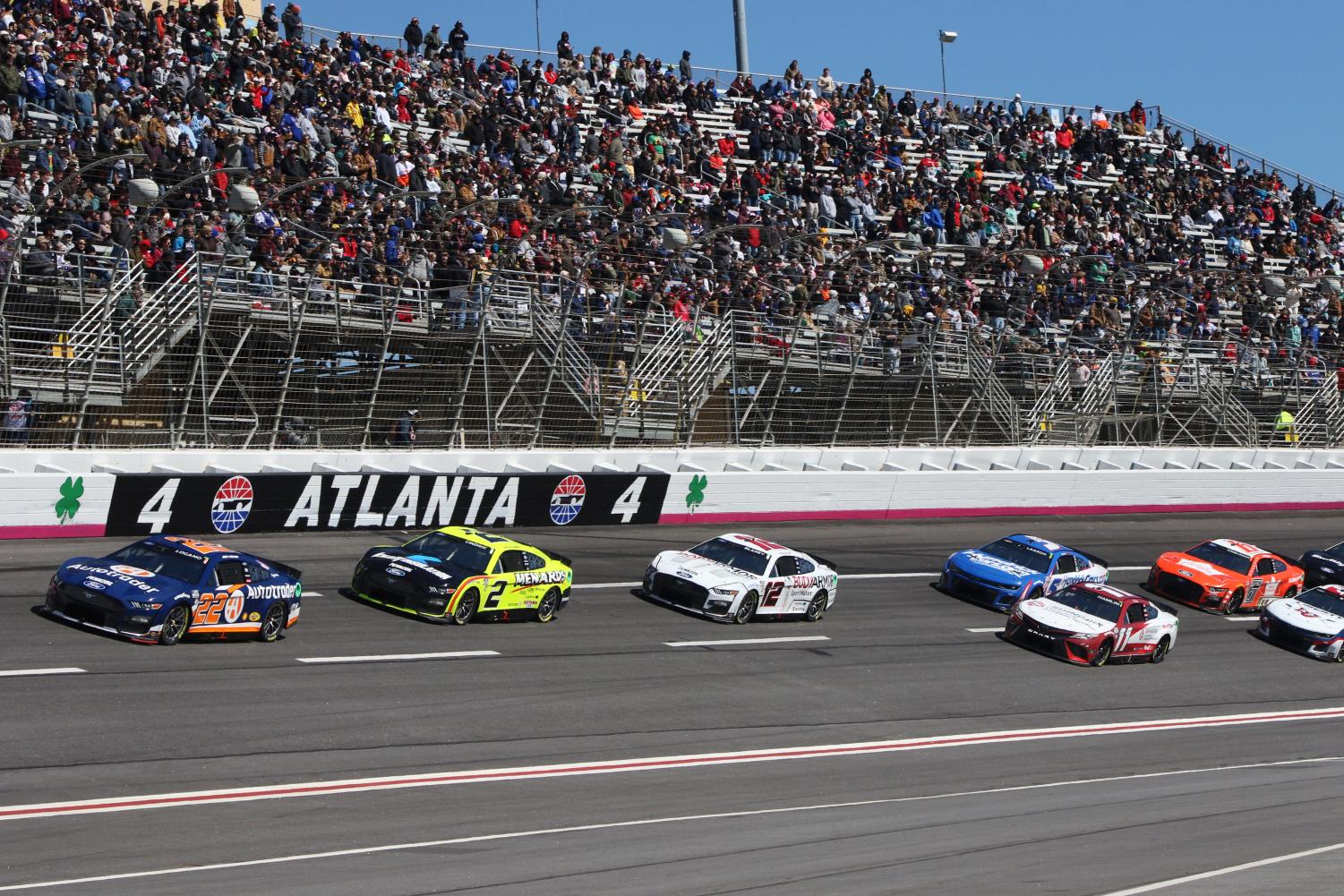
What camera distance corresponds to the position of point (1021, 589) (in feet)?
81.0

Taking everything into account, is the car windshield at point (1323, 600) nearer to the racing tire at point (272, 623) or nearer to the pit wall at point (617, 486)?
Answer: the pit wall at point (617, 486)

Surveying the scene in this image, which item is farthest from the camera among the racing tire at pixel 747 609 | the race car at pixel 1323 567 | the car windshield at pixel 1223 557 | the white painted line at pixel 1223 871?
the race car at pixel 1323 567

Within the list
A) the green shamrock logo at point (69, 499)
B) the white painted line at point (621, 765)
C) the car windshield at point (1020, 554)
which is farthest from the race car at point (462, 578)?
the car windshield at point (1020, 554)

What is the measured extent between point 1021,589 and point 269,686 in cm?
1217

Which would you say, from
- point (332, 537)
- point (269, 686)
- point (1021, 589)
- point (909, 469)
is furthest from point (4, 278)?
point (909, 469)

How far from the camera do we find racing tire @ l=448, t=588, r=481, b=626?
65.5 ft

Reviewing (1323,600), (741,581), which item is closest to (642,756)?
(741,581)

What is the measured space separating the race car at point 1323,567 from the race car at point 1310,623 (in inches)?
114

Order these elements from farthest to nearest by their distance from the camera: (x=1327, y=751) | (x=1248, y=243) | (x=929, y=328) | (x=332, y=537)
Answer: (x=1248, y=243) < (x=929, y=328) < (x=332, y=537) < (x=1327, y=751)

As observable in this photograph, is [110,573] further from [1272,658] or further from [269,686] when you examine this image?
[1272,658]

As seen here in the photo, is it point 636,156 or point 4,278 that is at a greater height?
point 636,156

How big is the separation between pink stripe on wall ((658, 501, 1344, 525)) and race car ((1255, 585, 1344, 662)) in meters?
7.45

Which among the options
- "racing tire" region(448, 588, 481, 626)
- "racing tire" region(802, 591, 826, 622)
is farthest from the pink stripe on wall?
"racing tire" region(448, 588, 481, 626)

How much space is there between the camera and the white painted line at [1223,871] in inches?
435
